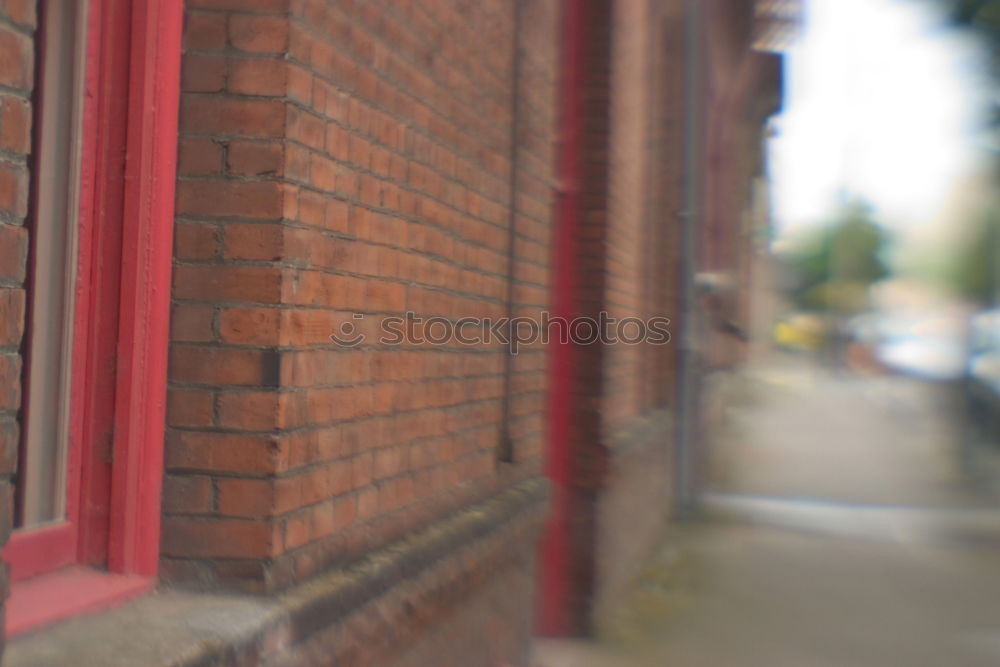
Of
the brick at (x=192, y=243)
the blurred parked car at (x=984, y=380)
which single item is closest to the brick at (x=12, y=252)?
the brick at (x=192, y=243)

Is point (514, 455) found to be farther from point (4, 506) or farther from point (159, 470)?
point (4, 506)

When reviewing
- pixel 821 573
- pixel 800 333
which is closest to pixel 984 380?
pixel 821 573

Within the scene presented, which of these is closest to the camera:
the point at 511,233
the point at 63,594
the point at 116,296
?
the point at 63,594

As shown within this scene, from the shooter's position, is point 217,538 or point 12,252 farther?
point 217,538

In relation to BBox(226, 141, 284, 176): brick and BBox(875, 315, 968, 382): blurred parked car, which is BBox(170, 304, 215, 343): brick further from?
BBox(875, 315, 968, 382): blurred parked car

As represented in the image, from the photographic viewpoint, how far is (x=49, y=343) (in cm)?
195

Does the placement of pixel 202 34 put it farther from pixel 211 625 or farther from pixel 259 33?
pixel 211 625

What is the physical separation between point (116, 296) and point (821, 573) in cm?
A: 550

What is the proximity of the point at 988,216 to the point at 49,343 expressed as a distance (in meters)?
12.8

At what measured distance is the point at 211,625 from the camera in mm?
1975

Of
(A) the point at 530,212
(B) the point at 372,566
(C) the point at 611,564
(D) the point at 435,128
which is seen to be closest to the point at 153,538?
(B) the point at 372,566

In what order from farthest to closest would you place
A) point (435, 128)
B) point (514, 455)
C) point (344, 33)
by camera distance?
point (514, 455) → point (435, 128) → point (344, 33)

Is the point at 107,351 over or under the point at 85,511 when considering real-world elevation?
over

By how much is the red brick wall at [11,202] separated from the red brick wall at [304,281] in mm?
580
